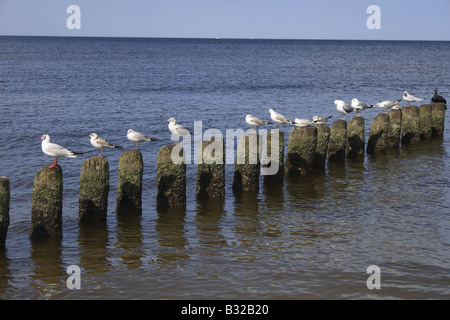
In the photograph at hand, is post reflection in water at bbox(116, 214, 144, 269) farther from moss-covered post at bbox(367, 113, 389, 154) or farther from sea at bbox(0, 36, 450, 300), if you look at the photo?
moss-covered post at bbox(367, 113, 389, 154)

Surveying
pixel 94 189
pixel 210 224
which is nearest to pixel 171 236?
pixel 210 224

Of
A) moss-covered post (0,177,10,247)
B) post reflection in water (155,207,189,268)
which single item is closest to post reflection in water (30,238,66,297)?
moss-covered post (0,177,10,247)

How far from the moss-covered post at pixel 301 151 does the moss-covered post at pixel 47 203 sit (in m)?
7.61

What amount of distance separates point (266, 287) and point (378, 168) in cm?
961

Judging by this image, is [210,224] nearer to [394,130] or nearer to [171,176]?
[171,176]

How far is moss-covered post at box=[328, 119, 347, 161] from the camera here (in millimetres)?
18141

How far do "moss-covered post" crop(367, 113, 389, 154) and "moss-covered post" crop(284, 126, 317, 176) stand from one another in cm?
389

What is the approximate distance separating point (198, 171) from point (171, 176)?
1.11 metres

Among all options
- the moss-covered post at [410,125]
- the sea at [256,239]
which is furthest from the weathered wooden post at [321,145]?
the moss-covered post at [410,125]

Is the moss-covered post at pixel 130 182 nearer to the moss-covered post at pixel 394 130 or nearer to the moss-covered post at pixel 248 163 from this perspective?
the moss-covered post at pixel 248 163

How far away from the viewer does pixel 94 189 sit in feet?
40.0
